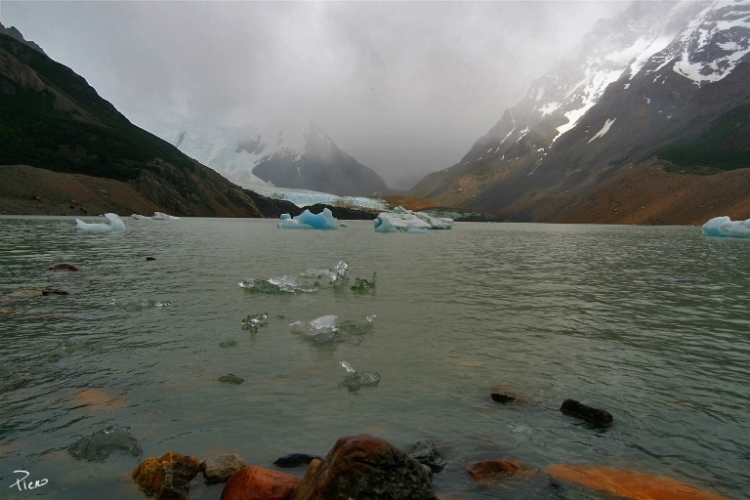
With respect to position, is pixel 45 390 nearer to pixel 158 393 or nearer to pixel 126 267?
pixel 158 393

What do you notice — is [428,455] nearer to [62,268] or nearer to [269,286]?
[269,286]

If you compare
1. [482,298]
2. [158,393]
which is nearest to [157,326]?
[158,393]

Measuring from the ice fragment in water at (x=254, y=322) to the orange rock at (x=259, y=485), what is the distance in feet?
21.8

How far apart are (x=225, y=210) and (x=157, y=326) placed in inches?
6240

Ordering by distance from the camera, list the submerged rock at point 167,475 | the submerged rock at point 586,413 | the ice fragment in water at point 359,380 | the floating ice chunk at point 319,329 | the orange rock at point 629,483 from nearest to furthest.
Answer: the submerged rock at point 167,475, the orange rock at point 629,483, the submerged rock at point 586,413, the ice fragment in water at point 359,380, the floating ice chunk at point 319,329

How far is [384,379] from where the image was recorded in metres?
8.11

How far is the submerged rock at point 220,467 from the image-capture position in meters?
4.93

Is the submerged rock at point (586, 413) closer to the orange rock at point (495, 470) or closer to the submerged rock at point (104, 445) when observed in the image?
the orange rock at point (495, 470)

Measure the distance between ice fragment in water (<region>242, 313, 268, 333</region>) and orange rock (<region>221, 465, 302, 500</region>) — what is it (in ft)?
21.8

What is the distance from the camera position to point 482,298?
16078 millimetres

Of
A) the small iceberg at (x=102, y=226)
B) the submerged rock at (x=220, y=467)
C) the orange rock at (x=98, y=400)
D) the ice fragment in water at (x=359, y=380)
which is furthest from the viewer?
the small iceberg at (x=102, y=226)

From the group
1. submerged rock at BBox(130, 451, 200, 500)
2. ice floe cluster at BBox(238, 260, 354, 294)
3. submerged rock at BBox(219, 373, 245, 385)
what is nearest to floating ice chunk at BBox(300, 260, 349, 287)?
ice floe cluster at BBox(238, 260, 354, 294)

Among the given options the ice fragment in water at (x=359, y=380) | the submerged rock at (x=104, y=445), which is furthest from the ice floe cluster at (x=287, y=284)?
the submerged rock at (x=104, y=445)

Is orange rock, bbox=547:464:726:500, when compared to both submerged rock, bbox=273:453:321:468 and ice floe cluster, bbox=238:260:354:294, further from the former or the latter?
ice floe cluster, bbox=238:260:354:294
